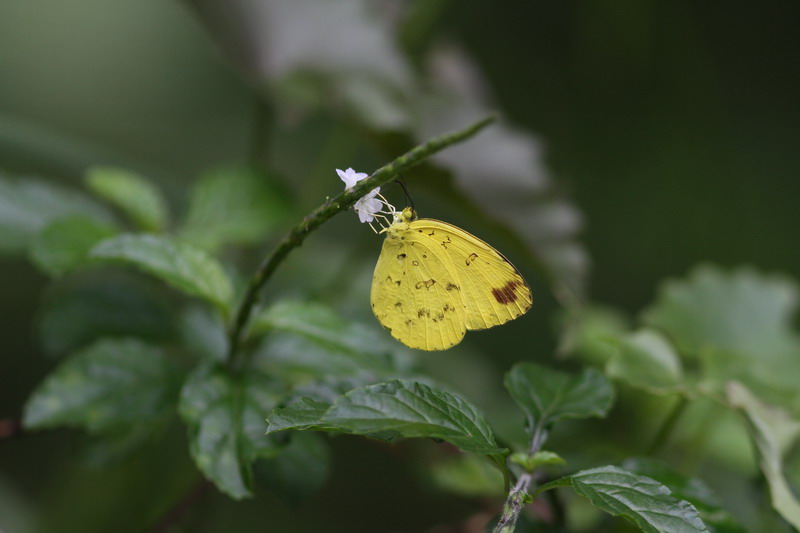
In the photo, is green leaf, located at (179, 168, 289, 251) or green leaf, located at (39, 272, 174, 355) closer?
green leaf, located at (39, 272, 174, 355)

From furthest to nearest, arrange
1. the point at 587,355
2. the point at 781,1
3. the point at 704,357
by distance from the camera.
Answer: the point at 781,1
the point at 587,355
the point at 704,357

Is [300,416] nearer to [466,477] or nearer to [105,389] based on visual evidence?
[105,389]

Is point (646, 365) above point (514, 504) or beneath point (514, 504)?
above

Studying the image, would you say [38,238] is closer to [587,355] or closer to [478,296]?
[478,296]

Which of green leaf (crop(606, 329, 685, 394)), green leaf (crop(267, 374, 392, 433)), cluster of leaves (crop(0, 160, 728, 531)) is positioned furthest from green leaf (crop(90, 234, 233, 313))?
green leaf (crop(606, 329, 685, 394))

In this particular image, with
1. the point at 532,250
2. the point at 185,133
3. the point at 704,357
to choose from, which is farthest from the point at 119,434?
the point at 185,133

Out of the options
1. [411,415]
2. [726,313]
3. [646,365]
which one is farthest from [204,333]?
[726,313]

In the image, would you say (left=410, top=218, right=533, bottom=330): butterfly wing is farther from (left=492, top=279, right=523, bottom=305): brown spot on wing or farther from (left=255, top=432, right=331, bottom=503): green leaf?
(left=255, top=432, right=331, bottom=503): green leaf
